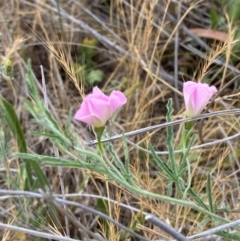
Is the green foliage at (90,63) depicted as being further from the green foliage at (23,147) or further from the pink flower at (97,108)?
the pink flower at (97,108)

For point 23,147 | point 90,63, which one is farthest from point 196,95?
point 90,63

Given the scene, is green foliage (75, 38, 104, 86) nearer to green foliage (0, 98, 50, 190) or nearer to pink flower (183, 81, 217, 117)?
green foliage (0, 98, 50, 190)

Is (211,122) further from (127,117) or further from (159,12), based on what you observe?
(159,12)

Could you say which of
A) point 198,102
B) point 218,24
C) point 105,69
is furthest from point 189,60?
point 198,102

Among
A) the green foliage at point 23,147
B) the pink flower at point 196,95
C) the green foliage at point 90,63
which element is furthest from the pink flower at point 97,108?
the green foliage at point 90,63

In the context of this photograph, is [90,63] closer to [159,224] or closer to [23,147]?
[23,147]
